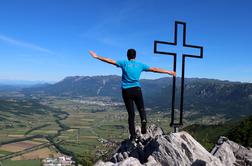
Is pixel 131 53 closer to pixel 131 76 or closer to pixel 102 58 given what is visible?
pixel 131 76

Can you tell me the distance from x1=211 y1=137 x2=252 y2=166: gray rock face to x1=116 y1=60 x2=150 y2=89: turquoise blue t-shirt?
5.98 metres

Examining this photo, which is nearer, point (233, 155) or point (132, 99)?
point (132, 99)

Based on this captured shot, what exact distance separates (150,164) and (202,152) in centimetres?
267

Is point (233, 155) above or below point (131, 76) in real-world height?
below

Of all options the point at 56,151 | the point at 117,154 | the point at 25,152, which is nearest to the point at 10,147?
the point at 25,152

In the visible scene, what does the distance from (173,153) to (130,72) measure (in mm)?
4118

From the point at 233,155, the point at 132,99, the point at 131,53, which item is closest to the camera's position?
the point at 131,53

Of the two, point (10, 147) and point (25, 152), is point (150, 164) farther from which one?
point (10, 147)

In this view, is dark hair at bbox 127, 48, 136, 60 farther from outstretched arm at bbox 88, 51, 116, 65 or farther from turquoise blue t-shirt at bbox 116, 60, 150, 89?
outstretched arm at bbox 88, 51, 116, 65

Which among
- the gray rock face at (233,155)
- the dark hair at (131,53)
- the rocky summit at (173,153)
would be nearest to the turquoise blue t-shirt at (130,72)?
the dark hair at (131,53)

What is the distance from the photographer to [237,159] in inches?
690

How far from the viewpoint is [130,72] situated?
14781 mm

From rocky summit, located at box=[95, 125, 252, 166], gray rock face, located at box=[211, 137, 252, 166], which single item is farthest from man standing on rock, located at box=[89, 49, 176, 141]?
gray rock face, located at box=[211, 137, 252, 166]

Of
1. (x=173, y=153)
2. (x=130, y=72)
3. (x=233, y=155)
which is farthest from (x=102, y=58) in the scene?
(x=233, y=155)
